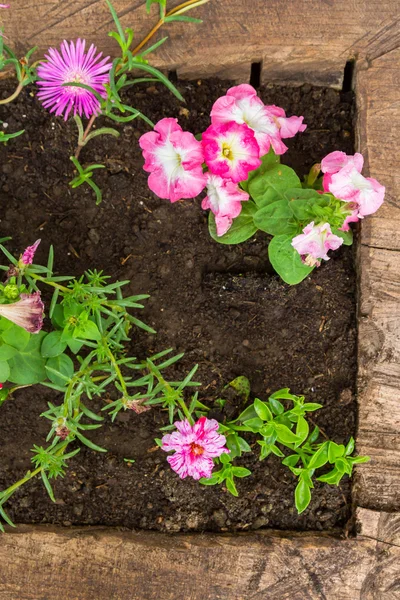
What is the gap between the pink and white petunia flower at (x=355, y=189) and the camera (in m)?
1.54

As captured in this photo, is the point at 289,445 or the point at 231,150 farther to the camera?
the point at 289,445

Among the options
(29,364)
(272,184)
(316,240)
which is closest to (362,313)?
(316,240)

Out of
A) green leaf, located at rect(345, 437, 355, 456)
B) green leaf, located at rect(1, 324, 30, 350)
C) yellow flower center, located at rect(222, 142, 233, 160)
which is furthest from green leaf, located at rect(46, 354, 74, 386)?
green leaf, located at rect(345, 437, 355, 456)

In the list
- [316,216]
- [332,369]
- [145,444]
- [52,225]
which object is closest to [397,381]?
[332,369]

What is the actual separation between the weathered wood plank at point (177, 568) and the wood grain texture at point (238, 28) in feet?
4.76

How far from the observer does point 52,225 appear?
1868 millimetres

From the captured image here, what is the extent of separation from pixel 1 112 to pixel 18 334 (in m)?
0.73

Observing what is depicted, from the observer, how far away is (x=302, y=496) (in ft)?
5.73

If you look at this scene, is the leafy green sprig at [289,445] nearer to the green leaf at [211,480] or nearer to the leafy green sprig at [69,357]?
the green leaf at [211,480]

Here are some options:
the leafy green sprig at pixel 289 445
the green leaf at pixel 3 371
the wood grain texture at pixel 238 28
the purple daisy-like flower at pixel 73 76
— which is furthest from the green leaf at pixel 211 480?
the wood grain texture at pixel 238 28

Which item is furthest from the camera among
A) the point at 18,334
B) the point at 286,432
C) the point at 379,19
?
the point at 379,19

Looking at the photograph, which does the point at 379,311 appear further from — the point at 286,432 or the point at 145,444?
the point at 145,444

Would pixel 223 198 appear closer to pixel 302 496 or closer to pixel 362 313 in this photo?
pixel 362 313

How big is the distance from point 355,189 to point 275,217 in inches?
9.5
